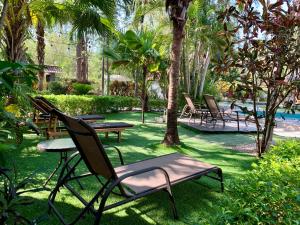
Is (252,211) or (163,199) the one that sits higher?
(252,211)

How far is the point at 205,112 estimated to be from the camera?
419 inches

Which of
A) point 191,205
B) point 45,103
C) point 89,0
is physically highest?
point 89,0

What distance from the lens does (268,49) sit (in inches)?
218

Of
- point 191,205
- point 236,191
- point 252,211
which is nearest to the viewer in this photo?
point 252,211

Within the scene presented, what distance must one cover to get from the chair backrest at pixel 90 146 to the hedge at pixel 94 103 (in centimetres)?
895

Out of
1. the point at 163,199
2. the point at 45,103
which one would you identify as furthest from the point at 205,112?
the point at 163,199

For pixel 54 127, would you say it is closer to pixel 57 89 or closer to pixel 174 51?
pixel 174 51

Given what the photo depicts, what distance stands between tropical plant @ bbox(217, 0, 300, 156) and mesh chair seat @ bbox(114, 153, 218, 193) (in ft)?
7.80

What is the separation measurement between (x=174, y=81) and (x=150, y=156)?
192cm

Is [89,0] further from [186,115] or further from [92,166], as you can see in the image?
[186,115]

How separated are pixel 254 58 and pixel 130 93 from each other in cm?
1898

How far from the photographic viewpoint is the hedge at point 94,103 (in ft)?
38.9

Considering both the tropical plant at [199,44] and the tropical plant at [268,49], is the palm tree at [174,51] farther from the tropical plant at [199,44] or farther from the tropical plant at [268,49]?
the tropical plant at [199,44]

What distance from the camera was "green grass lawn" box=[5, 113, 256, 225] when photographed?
3.34m
